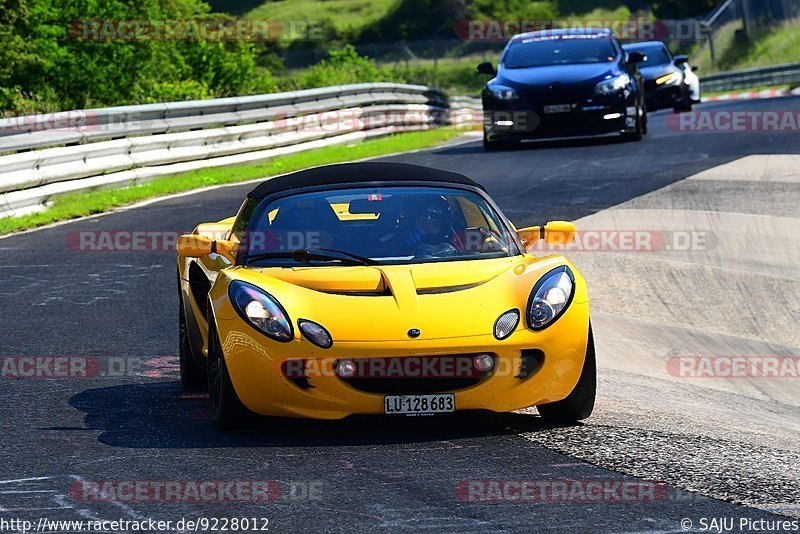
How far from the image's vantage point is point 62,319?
1061cm

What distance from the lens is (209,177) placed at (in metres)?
20.3

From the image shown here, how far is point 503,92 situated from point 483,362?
Result: 50.5 ft

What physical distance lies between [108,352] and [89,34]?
23650 millimetres

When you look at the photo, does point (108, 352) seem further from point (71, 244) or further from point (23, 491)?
point (71, 244)

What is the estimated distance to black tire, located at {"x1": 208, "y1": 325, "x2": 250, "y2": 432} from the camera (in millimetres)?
6926

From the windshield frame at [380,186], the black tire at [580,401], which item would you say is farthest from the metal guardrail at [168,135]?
the black tire at [580,401]

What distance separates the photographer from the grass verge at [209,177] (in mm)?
16391

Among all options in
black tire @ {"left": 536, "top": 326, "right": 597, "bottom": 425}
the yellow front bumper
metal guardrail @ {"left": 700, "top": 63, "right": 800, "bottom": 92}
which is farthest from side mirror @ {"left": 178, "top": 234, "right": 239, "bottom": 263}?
metal guardrail @ {"left": 700, "top": 63, "right": 800, "bottom": 92}

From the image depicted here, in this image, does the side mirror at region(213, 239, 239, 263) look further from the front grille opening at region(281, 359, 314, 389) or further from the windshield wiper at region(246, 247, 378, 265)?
the front grille opening at region(281, 359, 314, 389)

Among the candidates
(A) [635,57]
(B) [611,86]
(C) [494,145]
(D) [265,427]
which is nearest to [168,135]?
(C) [494,145]

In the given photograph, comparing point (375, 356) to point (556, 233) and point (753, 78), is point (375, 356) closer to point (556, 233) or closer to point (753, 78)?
point (556, 233)

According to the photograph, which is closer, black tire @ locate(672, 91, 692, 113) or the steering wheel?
the steering wheel

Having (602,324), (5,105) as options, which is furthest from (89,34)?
(602,324)

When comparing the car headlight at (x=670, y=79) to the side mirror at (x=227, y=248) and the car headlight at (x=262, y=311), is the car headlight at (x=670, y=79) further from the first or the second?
the car headlight at (x=262, y=311)
